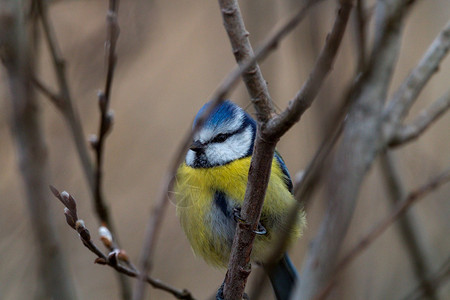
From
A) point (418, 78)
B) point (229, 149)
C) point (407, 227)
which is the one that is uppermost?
point (418, 78)

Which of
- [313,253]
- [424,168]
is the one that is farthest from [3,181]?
[313,253]

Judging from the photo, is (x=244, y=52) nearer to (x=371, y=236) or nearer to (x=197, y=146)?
(x=371, y=236)

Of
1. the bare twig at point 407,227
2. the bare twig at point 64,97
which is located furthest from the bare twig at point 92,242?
the bare twig at point 407,227

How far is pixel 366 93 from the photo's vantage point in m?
1.59

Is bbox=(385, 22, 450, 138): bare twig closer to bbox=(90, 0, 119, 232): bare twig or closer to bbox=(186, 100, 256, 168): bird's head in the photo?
bbox=(186, 100, 256, 168): bird's head

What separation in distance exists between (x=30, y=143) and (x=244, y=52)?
3.02 ft

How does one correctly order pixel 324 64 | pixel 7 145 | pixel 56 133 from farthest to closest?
pixel 7 145 < pixel 56 133 < pixel 324 64

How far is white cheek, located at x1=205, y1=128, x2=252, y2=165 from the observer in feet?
7.30

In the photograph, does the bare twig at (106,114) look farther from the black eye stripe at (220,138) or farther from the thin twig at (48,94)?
the black eye stripe at (220,138)

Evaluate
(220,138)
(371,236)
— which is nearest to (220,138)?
(220,138)

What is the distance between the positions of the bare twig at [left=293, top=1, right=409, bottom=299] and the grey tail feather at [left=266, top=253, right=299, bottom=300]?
1.06 meters

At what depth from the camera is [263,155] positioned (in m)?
1.30

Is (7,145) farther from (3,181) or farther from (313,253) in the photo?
(313,253)

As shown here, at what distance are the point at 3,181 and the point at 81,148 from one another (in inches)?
67.6
